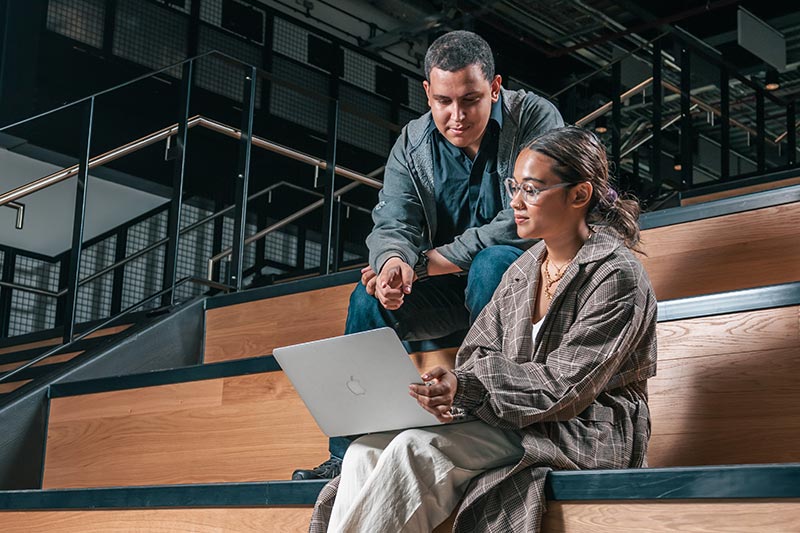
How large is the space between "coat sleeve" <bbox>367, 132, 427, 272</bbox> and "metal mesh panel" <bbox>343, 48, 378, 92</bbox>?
531 centimetres

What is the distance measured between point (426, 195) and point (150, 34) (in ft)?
15.1

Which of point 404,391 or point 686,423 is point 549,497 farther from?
point 686,423

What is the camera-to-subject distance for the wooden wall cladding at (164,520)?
166cm

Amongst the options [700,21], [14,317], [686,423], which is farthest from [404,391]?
[700,21]

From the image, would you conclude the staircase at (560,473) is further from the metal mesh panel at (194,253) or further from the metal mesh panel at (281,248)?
the metal mesh panel at (281,248)

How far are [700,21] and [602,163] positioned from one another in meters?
6.06

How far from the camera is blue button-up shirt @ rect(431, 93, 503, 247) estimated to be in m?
2.02

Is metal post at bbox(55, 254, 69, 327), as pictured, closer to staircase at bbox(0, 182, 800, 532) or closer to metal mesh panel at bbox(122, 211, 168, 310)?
metal mesh panel at bbox(122, 211, 168, 310)

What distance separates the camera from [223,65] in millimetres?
6473

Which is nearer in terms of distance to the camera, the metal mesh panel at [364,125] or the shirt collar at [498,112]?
the shirt collar at [498,112]

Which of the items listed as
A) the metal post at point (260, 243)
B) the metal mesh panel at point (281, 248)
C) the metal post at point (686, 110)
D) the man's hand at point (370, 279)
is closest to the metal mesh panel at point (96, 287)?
Result: the metal post at point (260, 243)

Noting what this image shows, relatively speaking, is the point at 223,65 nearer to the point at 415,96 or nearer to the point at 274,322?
the point at 415,96

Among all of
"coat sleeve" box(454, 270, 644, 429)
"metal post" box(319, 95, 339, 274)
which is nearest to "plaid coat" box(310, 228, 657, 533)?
"coat sleeve" box(454, 270, 644, 429)

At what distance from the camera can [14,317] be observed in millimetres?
5477
